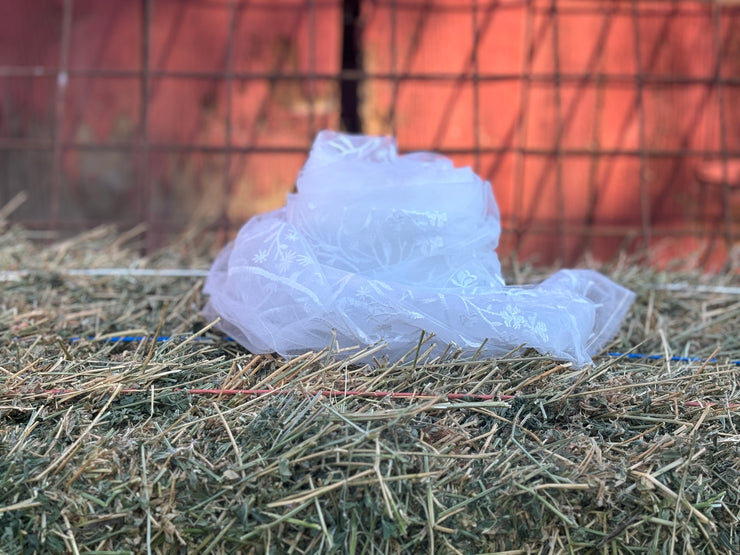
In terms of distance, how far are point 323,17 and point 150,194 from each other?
3.81ft

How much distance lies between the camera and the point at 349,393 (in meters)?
1.56

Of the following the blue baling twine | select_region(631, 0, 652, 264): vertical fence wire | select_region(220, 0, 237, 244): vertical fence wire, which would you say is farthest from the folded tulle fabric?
select_region(631, 0, 652, 264): vertical fence wire

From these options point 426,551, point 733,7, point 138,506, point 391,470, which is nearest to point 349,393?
point 391,470

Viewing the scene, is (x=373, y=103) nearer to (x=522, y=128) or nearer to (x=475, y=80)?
(x=475, y=80)

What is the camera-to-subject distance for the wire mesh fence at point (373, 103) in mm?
3283

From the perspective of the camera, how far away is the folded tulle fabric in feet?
5.74

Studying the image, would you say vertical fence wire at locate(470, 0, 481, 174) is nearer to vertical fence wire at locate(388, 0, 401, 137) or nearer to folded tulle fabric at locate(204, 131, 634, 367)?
vertical fence wire at locate(388, 0, 401, 137)

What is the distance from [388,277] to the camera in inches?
74.1

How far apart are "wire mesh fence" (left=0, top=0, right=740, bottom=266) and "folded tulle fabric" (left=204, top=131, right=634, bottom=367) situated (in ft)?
3.94

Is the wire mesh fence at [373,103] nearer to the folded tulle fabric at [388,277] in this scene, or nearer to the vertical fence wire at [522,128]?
the vertical fence wire at [522,128]

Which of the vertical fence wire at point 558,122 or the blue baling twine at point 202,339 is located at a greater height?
the vertical fence wire at point 558,122

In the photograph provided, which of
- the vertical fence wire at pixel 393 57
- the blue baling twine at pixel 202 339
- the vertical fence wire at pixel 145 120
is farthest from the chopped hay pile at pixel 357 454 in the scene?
the vertical fence wire at pixel 393 57

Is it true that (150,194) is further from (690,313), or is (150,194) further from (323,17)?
(690,313)

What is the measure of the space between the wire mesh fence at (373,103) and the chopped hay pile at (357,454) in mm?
1632
